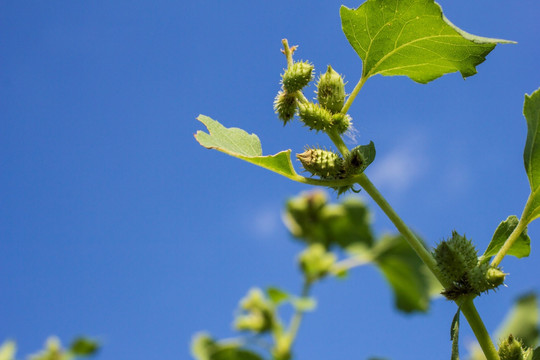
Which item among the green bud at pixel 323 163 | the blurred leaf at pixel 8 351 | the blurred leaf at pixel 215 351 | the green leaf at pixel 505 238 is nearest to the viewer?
the green bud at pixel 323 163

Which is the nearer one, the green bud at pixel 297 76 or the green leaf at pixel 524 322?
the green bud at pixel 297 76

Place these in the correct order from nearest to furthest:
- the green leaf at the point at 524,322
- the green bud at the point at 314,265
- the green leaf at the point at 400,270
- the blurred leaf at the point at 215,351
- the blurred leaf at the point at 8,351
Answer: the green leaf at the point at 524,322 → the blurred leaf at the point at 8,351 → the blurred leaf at the point at 215,351 → the green bud at the point at 314,265 → the green leaf at the point at 400,270

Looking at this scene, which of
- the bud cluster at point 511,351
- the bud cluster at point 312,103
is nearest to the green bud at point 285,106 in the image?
the bud cluster at point 312,103

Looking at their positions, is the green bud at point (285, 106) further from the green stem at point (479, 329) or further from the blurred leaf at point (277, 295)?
the blurred leaf at point (277, 295)

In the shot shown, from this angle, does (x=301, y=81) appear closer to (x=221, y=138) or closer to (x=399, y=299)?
(x=221, y=138)

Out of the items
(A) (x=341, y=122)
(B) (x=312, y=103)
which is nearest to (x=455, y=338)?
(A) (x=341, y=122)

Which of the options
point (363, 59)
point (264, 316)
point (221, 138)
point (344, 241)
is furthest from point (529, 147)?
point (344, 241)

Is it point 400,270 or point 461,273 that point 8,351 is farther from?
point 400,270
